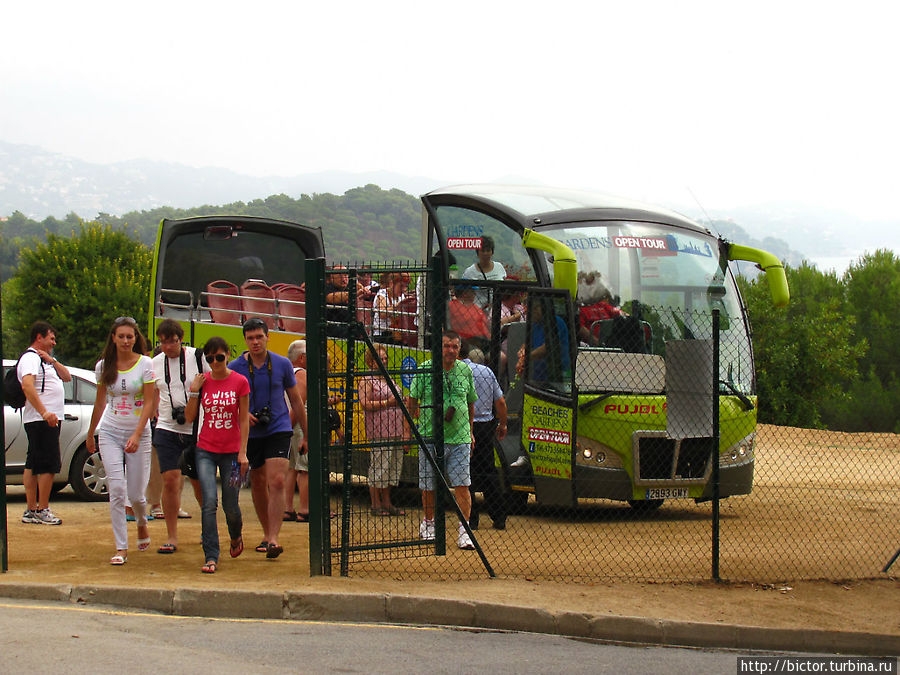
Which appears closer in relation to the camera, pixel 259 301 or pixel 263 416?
pixel 263 416

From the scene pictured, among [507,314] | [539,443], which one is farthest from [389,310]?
[539,443]

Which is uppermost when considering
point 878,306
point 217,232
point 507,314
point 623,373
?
point 217,232

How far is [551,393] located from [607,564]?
2316mm

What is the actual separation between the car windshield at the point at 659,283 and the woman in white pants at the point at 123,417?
460cm

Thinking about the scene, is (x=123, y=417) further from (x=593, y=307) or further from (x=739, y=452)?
(x=739, y=452)

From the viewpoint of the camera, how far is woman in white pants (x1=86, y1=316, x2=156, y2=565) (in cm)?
892

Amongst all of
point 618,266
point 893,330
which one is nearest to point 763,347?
point 893,330

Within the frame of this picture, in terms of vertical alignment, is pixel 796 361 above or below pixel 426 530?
above

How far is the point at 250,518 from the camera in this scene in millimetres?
11977

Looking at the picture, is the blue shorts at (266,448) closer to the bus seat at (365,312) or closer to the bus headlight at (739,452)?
the bus seat at (365,312)

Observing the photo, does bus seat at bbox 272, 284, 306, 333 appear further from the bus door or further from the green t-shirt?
the green t-shirt

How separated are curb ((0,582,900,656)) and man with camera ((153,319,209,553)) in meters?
1.60

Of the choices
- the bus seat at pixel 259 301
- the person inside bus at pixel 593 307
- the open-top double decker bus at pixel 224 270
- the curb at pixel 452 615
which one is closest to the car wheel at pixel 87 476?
the bus seat at pixel 259 301

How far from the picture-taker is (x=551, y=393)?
11.2 metres
